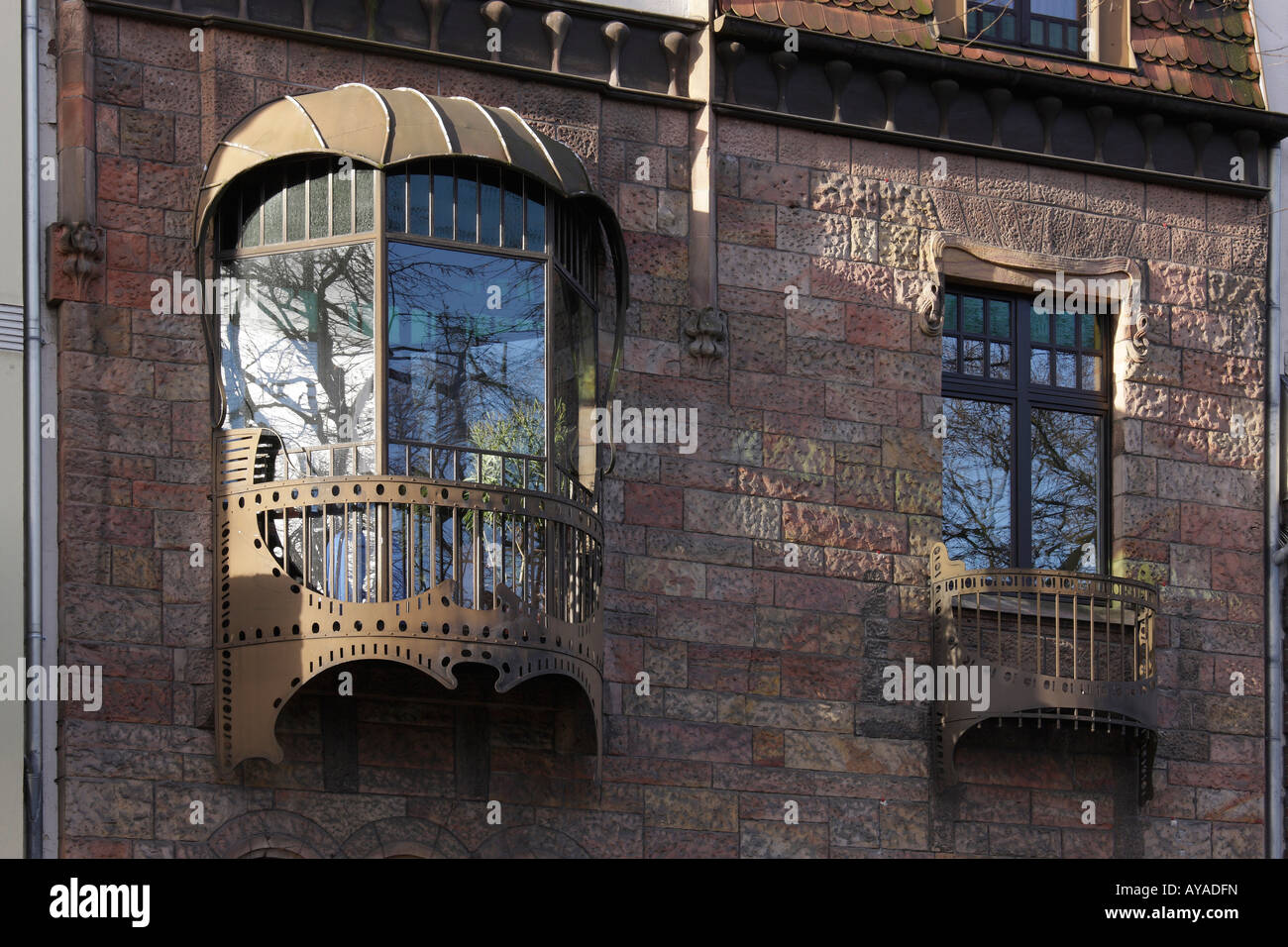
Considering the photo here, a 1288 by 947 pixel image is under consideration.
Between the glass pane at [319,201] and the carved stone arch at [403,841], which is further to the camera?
the glass pane at [319,201]

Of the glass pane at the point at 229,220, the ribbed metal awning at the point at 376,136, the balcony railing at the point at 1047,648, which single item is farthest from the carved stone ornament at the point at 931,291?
the glass pane at the point at 229,220

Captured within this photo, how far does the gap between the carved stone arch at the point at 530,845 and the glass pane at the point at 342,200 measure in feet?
13.5

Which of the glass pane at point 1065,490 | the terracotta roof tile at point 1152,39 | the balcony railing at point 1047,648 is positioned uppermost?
the terracotta roof tile at point 1152,39

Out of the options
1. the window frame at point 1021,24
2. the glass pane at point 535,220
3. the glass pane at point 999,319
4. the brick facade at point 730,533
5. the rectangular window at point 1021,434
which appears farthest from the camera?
the window frame at point 1021,24

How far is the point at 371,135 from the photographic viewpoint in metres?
16.5

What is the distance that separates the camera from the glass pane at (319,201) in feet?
54.3

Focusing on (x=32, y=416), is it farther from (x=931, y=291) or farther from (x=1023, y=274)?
(x=1023, y=274)

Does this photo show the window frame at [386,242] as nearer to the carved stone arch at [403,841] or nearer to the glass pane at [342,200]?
the glass pane at [342,200]

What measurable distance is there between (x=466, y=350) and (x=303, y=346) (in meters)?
1.06

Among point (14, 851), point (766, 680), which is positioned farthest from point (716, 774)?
point (14, 851)

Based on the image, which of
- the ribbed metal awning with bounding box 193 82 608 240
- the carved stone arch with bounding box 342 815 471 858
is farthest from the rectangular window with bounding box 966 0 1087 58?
the carved stone arch with bounding box 342 815 471 858

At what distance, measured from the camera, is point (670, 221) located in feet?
60.4

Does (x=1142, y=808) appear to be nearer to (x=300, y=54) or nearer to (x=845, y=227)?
(x=845, y=227)

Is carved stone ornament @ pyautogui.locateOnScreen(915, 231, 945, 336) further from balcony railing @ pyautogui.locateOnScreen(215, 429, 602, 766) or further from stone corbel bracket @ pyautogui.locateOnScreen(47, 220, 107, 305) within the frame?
stone corbel bracket @ pyautogui.locateOnScreen(47, 220, 107, 305)
